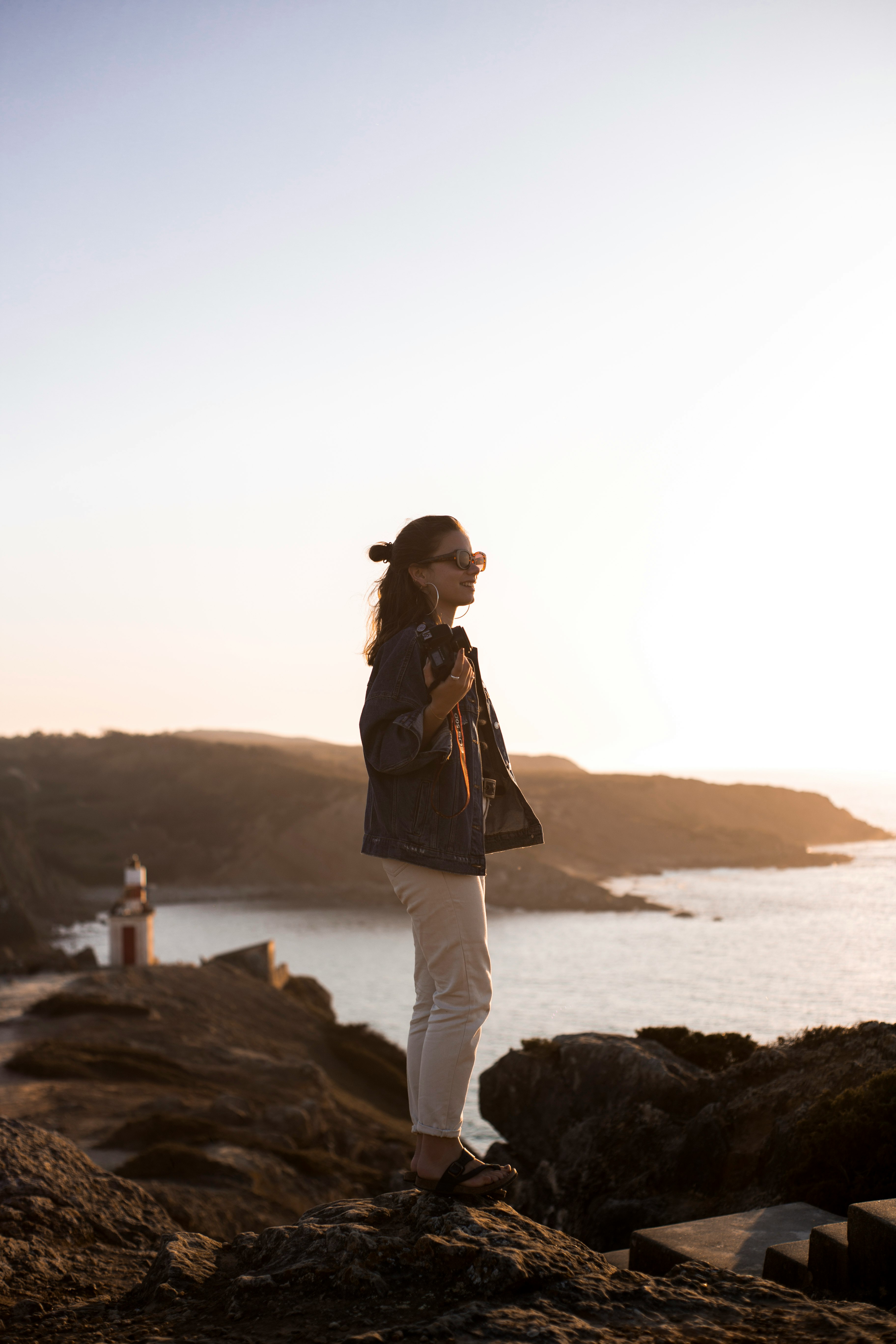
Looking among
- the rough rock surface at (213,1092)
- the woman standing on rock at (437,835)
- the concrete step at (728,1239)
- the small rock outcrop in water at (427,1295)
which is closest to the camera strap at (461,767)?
the woman standing on rock at (437,835)

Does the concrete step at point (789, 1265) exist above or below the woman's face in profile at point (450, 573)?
below

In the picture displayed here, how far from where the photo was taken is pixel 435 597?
349cm

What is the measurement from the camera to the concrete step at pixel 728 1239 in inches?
148

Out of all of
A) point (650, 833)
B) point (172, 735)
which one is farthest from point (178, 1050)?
point (172, 735)

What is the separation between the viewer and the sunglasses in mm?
3482

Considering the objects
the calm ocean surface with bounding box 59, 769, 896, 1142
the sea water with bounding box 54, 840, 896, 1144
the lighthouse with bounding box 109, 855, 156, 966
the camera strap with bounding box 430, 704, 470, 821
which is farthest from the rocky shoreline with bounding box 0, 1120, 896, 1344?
the lighthouse with bounding box 109, 855, 156, 966

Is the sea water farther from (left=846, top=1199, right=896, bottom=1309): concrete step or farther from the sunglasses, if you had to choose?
the sunglasses

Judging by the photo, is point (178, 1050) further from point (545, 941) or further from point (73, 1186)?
point (545, 941)

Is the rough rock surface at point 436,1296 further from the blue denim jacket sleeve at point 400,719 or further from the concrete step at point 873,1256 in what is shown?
the blue denim jacket sleeve at point 400,719

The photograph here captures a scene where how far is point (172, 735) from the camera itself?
431 ft

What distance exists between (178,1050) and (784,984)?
20.8 m

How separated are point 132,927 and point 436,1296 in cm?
2449

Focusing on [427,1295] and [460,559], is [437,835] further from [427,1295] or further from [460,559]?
[427,1295]

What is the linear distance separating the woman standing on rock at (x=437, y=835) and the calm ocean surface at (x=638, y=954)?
13.9 metres
